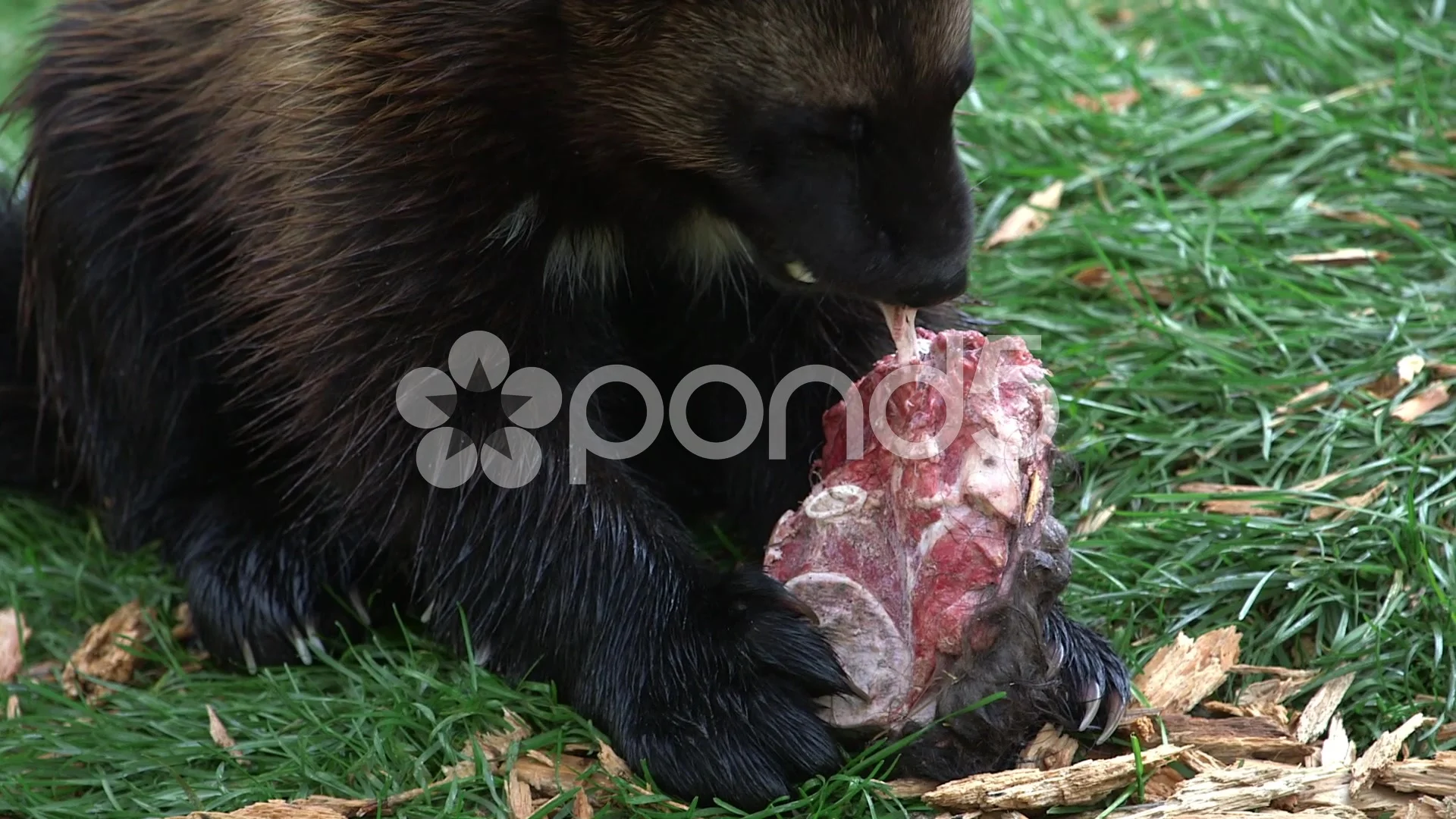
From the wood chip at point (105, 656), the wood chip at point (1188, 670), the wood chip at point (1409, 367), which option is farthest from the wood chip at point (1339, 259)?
the wood chip at point (105, 656)

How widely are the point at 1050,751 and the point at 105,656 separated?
6.99 feet

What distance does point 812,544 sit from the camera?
9.98 ft

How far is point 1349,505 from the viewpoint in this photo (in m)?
3.43

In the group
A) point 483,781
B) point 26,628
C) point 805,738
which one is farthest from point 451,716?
point 26,628

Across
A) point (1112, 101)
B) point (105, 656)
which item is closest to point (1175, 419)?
point (1112, 101)

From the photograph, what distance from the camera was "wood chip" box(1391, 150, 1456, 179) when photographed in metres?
4.43

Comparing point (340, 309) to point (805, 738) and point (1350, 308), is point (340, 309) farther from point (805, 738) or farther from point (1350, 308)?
point (1350, 308)

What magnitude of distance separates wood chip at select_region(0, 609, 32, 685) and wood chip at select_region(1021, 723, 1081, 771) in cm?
224

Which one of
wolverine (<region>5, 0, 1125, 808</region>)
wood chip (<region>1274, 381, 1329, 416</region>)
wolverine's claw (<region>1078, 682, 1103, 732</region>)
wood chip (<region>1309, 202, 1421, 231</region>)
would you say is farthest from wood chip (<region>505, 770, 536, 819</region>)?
wood chip (<region>1309, 202, 1421, 231</region>)

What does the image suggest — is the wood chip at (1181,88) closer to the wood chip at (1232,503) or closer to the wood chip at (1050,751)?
the wood chip at (1232,503)

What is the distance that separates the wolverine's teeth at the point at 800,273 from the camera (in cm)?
289

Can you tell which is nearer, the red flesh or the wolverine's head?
the wolverine's head

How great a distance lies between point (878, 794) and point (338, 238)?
55.7 inches

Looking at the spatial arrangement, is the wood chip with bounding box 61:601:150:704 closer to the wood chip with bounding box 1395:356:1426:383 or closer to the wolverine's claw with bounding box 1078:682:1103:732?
the wolverine's claw with bounding box 1078:682:1103:732
